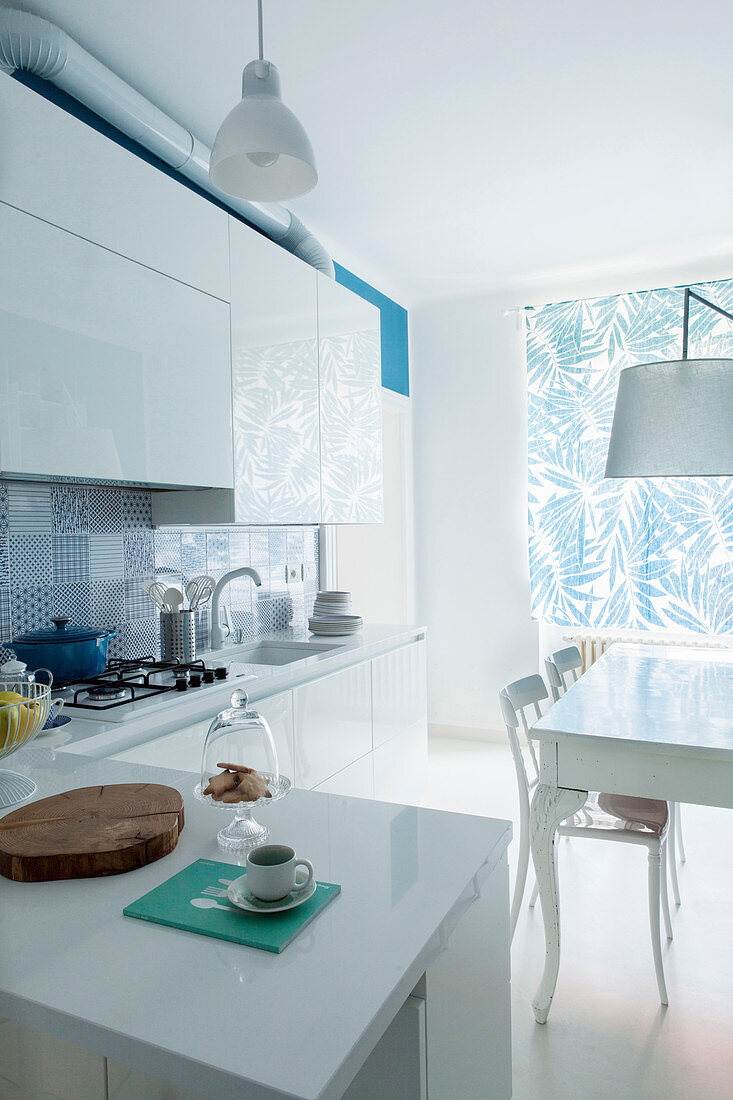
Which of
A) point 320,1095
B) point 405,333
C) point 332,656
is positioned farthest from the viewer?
point 405,333

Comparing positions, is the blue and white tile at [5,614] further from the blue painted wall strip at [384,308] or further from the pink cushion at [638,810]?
the pink cushion at [638,810]

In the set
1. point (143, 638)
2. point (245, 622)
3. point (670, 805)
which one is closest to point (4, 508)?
point (143, 638)

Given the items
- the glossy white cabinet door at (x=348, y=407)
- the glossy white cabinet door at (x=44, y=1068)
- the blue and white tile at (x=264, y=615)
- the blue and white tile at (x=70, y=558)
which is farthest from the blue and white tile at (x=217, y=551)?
the glossy white cabinet door at (x=44, y=1068)

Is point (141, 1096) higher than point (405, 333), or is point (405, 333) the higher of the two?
point (405, 333)

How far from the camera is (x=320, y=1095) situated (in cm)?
66

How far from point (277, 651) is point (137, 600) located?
755 millimetres

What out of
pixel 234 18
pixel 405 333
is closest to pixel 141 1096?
pixel 234 18

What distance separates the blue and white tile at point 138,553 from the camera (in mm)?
2650

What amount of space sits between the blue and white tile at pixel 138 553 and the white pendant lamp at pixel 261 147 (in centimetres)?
137

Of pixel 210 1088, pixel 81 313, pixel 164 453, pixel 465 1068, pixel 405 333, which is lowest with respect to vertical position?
pixel 465 1068

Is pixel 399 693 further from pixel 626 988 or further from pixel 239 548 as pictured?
pixel 626 988

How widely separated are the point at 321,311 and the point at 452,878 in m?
2.61

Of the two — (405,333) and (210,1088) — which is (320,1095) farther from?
(405,333)

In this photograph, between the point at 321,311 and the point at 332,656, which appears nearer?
the point at 332,656
